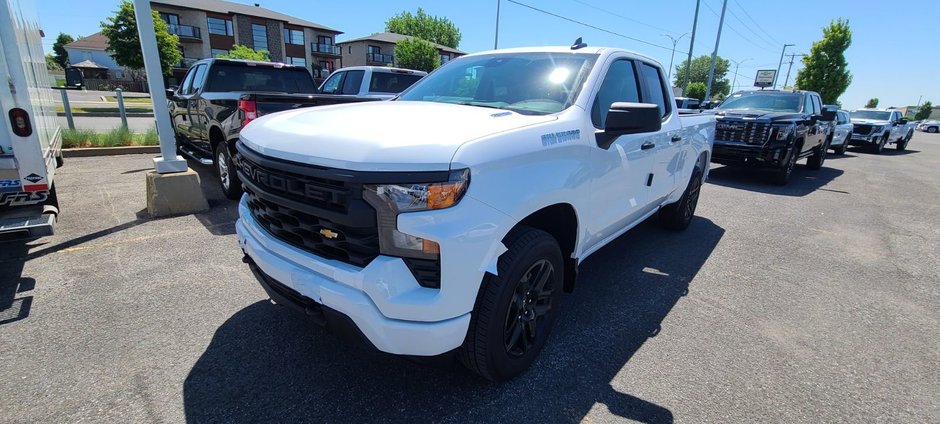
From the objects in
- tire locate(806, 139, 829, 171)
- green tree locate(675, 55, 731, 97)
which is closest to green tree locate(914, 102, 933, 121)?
green tree locate(675, 55, 731, 97)

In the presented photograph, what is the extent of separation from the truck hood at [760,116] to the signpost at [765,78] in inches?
1753

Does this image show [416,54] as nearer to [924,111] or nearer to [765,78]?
[765,78]

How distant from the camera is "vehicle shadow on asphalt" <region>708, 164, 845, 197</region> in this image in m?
9.11

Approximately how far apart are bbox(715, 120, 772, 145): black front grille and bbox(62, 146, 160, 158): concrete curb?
12100 millimetres

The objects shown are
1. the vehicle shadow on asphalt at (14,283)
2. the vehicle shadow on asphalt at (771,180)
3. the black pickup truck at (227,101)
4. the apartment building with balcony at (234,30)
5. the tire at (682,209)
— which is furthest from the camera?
the apartment building with balcony at (234,30)

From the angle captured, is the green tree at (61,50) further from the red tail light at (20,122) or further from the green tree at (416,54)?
the red tail light at (20,122)

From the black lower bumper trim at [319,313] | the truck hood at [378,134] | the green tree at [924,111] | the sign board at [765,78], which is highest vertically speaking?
the sign board at [765,78]

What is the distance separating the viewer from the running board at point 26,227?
10.7ft

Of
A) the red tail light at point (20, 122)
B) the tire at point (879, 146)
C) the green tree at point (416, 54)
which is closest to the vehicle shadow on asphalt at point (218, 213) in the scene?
the red tail light at point (20, 122)

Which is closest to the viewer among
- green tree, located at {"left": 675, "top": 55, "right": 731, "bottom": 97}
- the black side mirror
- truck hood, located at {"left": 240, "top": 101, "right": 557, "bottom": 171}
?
truck hood, located at {"left": 240, "top": 101, "right": 557, "bottom": 171}

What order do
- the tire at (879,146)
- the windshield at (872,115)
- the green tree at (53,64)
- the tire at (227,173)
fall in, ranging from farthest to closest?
the green tree at (53,64), the windshield at (872,115), the tire at (879,146), the tire at (227,173)

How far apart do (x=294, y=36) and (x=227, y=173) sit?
2046 inches

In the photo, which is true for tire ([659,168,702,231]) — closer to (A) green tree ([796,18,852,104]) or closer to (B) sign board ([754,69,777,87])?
(A) green tree ([796,18,852,104])

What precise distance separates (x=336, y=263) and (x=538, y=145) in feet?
3.77
